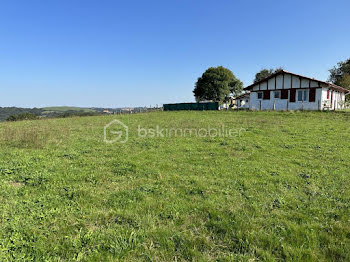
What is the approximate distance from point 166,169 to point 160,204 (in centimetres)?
186

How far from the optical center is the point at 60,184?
4238mm

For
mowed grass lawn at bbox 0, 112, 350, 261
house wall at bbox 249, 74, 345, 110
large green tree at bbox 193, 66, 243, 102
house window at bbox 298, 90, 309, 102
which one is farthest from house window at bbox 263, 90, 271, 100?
large green tree at bbox 193, 66, 243, 102

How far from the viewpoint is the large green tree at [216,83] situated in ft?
163

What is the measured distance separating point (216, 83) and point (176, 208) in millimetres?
49251

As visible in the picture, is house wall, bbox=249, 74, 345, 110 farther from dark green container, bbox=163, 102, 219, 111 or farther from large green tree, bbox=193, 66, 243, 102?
large green tree, bbox=193, 66, 243, 102

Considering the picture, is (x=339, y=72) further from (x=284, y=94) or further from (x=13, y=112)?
(x=13, y=112)

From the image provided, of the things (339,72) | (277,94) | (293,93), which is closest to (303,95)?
(293,93)

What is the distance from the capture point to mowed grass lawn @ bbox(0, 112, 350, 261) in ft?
7.75

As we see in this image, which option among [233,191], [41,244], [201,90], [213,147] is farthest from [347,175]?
[201,90]

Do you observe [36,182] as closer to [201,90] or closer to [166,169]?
[166,169]

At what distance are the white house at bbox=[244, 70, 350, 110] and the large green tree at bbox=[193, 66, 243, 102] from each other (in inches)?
893

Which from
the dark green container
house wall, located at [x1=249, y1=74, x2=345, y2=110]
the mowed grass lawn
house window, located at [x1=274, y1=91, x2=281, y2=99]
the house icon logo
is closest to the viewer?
the mowed grass lawn

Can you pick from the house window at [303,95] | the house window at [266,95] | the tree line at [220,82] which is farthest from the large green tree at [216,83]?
the house window at [303,95]

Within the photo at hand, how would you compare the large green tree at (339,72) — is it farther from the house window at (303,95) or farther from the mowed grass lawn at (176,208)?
the mowed grass lawn at (176,208)
